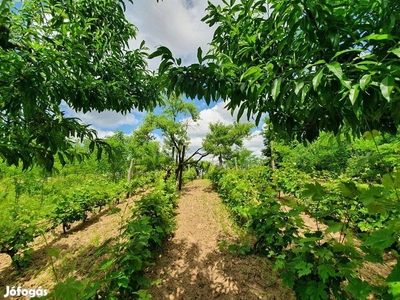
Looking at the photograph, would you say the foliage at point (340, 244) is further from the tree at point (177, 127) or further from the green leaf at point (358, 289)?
the tree at point (177, 127)

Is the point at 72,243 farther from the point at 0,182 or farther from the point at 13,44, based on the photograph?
the point at 13,44

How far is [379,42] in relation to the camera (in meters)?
0.92

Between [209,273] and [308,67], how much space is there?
326cm

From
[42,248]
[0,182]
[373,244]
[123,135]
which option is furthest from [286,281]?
[123,135]

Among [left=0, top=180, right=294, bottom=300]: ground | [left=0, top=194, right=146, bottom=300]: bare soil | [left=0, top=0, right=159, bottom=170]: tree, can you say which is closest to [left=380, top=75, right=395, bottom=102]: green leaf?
[left=0, top=0, right=159, bottom=170]: tree

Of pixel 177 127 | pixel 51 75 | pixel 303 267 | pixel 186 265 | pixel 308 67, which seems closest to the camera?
pixel 308 67

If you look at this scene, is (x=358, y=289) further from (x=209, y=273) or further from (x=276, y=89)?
(x=209, y=273)

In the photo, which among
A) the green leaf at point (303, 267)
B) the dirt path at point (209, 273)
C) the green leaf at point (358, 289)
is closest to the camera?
the green leaf at point (358, 289)

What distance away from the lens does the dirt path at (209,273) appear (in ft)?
8.54

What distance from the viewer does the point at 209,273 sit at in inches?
120

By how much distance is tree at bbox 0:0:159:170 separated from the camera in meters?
1.19

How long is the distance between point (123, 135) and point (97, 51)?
22999 millimetres

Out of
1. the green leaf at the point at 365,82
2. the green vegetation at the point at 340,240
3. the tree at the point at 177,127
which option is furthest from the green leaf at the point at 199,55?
the tree at the point at 177,127

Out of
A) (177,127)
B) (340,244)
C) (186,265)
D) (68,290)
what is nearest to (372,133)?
(340,244)
